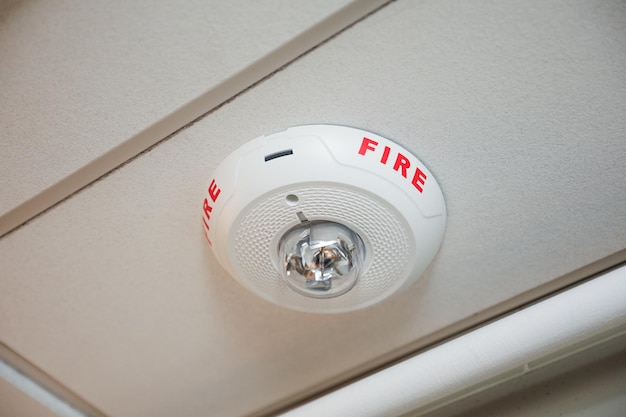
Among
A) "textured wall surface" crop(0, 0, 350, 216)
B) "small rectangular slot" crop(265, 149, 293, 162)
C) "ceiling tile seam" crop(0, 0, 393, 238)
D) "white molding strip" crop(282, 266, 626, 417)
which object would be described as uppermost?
"textured wall surface" crop(0, 0, 350, 216)

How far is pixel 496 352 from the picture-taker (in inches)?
32.8

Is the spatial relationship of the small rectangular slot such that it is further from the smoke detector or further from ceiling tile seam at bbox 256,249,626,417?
ceiling tile seam at bbox 256,249,626,417

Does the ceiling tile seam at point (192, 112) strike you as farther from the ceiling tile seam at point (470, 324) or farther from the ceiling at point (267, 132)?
the ceiling tile seam at point (470, 324)

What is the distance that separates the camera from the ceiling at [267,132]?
665mm

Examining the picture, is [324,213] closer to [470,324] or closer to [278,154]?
[278,154]

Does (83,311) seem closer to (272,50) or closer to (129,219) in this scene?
(129,219)

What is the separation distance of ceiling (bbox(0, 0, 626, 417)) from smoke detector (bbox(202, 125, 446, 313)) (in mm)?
41

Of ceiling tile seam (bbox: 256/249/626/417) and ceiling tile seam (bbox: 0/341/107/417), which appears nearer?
ceiling tile seam (bbox: 256/249/626/417)

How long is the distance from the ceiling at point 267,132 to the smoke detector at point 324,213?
1.6 inches

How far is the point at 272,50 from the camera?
2.23 feet

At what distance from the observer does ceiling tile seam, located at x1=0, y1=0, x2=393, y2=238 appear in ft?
2.17

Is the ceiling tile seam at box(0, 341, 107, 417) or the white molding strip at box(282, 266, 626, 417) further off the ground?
the ceiling tile seam at box(0, 341, 107, 417)

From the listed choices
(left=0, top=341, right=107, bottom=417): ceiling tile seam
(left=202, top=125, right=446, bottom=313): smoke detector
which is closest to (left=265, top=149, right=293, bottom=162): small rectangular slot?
(left=202, top=125, right=446, bottom=313): smoke detector

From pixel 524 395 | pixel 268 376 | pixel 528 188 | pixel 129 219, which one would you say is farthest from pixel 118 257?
pixel 524 395
